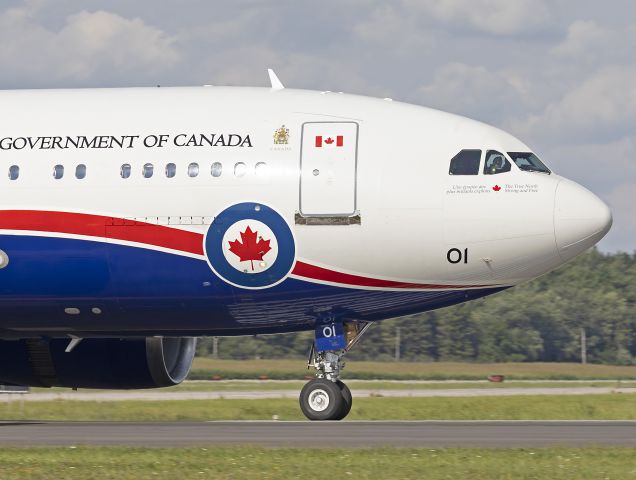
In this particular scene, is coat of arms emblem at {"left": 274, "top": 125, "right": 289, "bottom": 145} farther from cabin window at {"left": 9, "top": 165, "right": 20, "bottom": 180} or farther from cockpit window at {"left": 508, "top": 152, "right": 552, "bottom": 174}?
cabin window at {"left": 9, "top": 165, "right": 20, "bottom": 180}

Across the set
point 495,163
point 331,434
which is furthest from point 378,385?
point 331,434

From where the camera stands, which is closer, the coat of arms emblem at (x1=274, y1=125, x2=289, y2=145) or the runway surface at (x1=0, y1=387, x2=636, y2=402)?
the coat of arms emblem at (x1=274, y1=125, x2=289, y2=145)

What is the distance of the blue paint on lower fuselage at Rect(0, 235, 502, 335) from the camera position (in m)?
28.5

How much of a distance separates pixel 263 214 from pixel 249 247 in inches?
28.5

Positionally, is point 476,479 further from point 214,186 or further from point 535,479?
point 214,186

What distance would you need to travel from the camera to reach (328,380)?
28.5 m

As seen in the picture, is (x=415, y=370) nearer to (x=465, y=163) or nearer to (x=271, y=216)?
(x=465, y=163)

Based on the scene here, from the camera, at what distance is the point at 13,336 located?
31141 mm

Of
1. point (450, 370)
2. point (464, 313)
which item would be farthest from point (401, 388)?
point (464, 313)

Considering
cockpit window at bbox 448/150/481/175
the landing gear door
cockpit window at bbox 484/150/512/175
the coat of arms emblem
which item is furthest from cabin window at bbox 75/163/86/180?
cockpit window at bbox 484/150/512/175

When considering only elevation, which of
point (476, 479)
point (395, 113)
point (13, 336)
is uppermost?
point (395, 113)

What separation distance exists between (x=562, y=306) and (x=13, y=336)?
291 feet

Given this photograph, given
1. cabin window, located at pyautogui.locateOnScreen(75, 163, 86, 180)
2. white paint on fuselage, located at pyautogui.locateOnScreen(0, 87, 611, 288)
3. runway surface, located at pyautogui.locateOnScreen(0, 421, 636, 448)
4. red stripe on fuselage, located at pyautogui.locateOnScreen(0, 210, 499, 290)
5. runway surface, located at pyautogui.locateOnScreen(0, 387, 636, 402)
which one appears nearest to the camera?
runway surface, located at pyautogui.locateOnScreen(0, 421, 636, 448)

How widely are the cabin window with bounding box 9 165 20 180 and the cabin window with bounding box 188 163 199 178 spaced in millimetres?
3704
